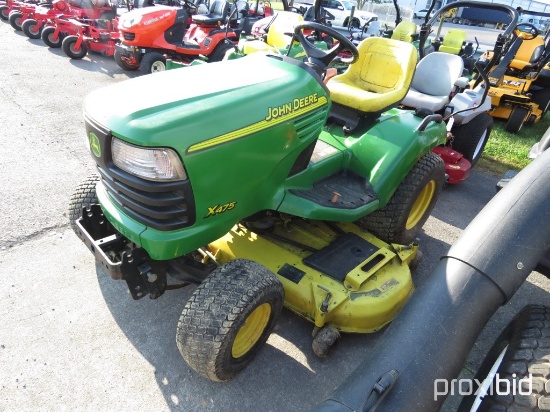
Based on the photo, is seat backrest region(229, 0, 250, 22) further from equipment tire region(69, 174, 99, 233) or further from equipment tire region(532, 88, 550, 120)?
equipment tire region(69, 174, 99, 233)

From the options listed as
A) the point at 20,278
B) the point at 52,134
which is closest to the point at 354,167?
the point at 20,278

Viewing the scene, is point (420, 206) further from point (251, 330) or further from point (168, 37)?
point (168, 37)

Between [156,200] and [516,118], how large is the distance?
6156 mm

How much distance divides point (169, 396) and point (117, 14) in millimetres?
9458

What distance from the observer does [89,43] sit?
8.29m

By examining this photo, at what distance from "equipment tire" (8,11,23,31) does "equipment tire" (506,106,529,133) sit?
1101 cm

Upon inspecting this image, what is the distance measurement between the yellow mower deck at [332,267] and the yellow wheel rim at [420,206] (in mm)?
680

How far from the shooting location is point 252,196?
2162 millimetres

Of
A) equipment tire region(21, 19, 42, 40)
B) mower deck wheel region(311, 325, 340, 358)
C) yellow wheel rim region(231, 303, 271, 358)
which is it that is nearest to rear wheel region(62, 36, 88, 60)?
equipment tire region(21, 19, 42, 40)

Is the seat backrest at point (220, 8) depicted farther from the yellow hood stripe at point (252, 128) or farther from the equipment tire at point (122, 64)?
the yellow hood stripe at point (252, 128)

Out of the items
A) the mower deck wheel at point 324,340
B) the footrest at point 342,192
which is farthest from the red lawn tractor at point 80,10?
the mower deck wheel at point 324,340

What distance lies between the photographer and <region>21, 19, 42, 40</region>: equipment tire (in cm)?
941

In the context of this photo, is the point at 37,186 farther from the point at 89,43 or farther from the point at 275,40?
the point at 89,43

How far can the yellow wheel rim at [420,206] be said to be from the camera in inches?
133
